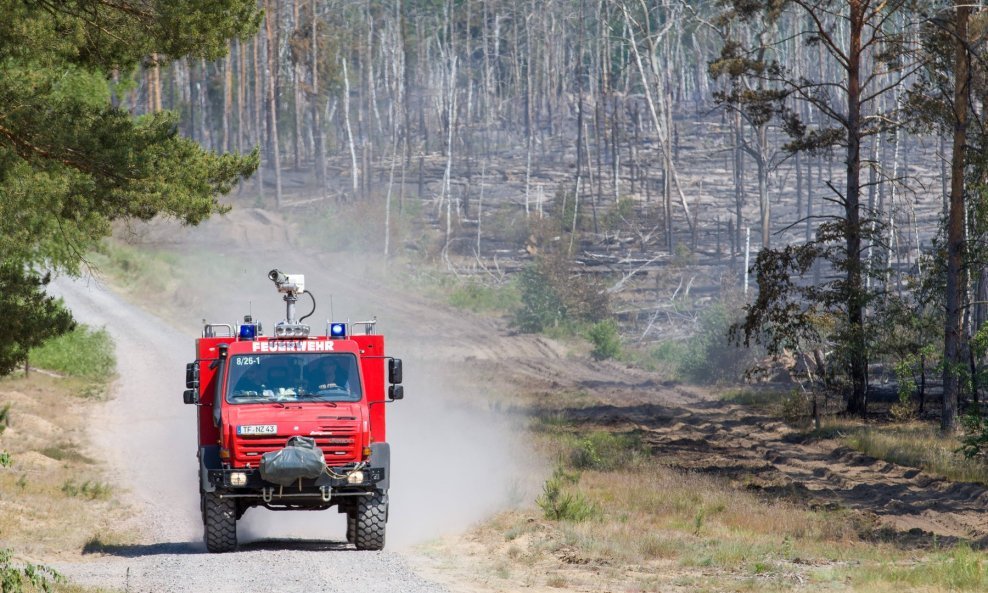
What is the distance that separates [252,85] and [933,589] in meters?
87.8

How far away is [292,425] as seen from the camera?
13578 mm

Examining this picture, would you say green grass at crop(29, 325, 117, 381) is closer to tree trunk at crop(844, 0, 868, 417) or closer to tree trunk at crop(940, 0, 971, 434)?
tree trunk at crop(844, 0, 868, 417)

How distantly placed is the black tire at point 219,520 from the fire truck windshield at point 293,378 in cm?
119

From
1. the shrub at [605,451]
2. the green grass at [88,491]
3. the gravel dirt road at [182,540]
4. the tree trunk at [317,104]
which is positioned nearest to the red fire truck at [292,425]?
the gravel dirt road at [182,540]

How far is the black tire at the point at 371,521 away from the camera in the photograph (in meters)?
14.1

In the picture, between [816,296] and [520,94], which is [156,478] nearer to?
[816,296]

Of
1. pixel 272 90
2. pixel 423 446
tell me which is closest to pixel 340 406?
pixel 423 446

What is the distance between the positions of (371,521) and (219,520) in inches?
68.6

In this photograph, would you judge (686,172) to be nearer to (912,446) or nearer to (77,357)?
(77,357)

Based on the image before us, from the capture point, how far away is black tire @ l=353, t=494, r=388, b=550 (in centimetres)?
1405

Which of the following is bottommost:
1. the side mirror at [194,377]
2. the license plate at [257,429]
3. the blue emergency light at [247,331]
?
the license plate at [257,429]

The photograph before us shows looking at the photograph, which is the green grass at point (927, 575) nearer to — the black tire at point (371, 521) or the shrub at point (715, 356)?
the black tire at point (371, 521)

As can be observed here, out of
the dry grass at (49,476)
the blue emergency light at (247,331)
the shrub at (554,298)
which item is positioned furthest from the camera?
the shrub at (554,298)

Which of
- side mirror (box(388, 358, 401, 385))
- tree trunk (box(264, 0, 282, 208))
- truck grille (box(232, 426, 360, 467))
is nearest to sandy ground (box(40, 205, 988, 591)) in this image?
truck grille (box(232, 426, 360, 467))
